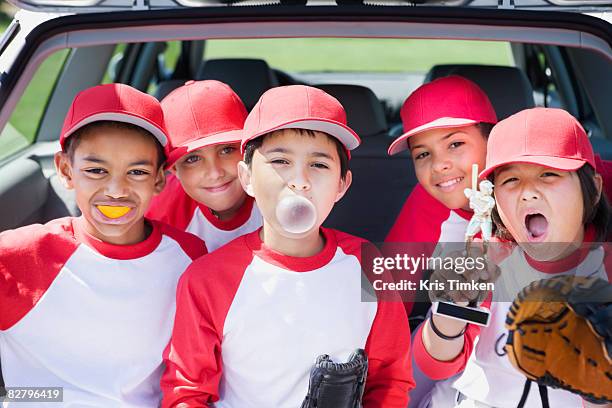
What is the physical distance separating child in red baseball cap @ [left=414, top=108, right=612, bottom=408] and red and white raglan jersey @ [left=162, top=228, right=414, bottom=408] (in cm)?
12

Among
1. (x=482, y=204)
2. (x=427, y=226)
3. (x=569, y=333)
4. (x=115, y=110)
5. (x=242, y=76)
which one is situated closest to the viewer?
(x=569, y=333)

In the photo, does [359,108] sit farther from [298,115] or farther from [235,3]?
[298,115]

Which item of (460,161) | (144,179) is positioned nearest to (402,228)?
(460,161)

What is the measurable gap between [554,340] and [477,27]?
82cm

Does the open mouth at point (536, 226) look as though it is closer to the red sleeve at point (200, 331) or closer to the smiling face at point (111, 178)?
the red sleeve at point (200, 331)

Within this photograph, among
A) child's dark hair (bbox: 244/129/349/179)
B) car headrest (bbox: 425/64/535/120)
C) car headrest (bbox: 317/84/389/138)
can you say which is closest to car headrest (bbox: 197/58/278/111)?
car headrest (bbox: 317/84/389/138)

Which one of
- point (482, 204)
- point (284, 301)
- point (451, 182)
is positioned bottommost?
point (284, 301)

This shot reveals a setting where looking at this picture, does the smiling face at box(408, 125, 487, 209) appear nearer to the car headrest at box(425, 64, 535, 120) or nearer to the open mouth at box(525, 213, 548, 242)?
the open mouth at box(525, 213, 548, 242)

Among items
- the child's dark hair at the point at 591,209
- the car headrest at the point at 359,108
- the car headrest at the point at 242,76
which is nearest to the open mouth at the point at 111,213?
the child's dark hair at the point at 591,209

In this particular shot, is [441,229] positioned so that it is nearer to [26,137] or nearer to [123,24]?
[123,24]

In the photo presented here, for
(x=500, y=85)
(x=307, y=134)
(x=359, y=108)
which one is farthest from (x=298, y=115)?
(x=500, y=85)

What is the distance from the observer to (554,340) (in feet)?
4.25

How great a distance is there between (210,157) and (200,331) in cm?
57

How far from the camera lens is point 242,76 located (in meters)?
3.09
